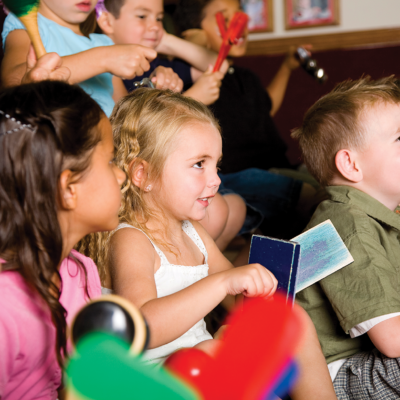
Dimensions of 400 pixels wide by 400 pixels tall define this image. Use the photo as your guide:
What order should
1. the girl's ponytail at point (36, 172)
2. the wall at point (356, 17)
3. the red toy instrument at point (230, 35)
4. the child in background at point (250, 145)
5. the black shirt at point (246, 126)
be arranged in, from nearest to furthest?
the girl's ponytail at point (36, 172) < the red toy instrument at point (230, 35) < the child in background at point (250, 145) < the black shirt at point (246, 126) < the wall at point (356, 17)

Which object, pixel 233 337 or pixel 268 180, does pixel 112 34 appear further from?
pixel 233 337

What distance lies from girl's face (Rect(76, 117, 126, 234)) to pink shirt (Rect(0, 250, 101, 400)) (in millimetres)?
118

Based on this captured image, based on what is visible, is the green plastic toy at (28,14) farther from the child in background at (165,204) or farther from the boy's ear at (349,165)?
the boy's ear at (349,165)

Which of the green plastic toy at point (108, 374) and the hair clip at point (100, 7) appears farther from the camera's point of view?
the hair clip at point (100, 7)

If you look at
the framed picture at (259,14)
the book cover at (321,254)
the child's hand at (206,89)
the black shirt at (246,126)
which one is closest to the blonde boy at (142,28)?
the child's hand at (206,89)

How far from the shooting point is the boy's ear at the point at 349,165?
99 centimetres

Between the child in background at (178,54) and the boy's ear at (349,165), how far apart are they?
305 mm

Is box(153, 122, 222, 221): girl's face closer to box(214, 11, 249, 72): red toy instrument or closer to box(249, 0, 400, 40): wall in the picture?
box(214, 11, 249, 72): red toy instrument

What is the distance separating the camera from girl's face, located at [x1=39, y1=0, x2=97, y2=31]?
1.08 metres

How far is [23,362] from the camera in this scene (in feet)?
2.01

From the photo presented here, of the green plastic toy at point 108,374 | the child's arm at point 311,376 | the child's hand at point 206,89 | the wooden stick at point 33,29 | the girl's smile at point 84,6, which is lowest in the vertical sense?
the child's arm at point 311,376

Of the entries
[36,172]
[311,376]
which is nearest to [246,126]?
[311,376]

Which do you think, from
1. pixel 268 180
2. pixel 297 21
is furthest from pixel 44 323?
pixel 297 21

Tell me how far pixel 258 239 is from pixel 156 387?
0.40 m
